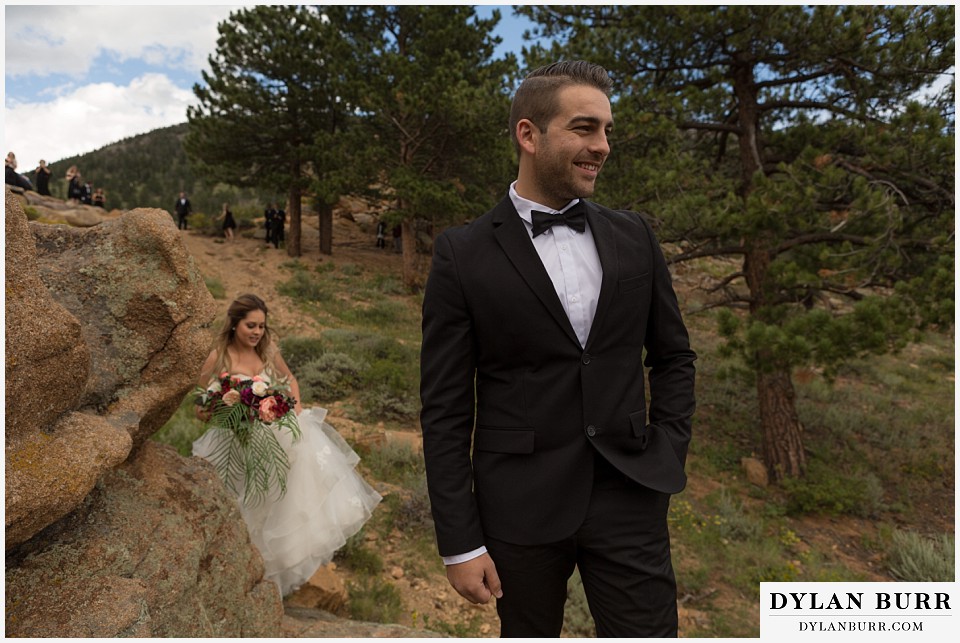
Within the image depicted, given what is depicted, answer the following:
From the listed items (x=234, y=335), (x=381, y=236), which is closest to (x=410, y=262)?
(x=381, y=236)

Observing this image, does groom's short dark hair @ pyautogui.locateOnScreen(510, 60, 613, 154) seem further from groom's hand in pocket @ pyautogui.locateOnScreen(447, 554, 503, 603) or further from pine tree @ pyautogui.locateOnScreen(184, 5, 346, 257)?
pine tree @ pyautogui.locateOnScreen(184, 5, 346, 257)

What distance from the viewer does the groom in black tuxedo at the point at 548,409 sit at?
191 cm

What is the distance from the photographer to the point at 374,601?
4570 mm

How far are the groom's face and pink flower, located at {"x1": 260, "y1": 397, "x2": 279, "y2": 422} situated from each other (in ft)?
8.89

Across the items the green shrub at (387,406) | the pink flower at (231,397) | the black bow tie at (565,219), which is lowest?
the green shrub at (387,406)

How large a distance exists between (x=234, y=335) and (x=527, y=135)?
3.52 meters

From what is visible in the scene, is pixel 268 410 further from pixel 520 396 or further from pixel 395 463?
pixel 395 463

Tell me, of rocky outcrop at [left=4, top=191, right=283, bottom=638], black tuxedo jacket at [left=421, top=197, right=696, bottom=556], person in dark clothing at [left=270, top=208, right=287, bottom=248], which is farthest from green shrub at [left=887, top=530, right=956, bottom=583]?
person in dark clothing at [left=270, top=208, right=287, bottom=248]

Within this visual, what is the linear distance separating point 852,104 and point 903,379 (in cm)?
1042

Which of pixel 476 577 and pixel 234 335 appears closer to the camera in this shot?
pixel 476 577

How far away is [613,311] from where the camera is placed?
1982 mm

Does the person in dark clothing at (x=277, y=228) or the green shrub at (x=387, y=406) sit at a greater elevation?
the person in dark clothing at (x=277, y=228)

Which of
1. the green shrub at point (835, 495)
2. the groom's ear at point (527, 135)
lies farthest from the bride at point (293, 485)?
the green shrub at point (835, 495)

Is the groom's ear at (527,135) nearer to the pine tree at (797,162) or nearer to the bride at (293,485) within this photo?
the bride at (293,485)
